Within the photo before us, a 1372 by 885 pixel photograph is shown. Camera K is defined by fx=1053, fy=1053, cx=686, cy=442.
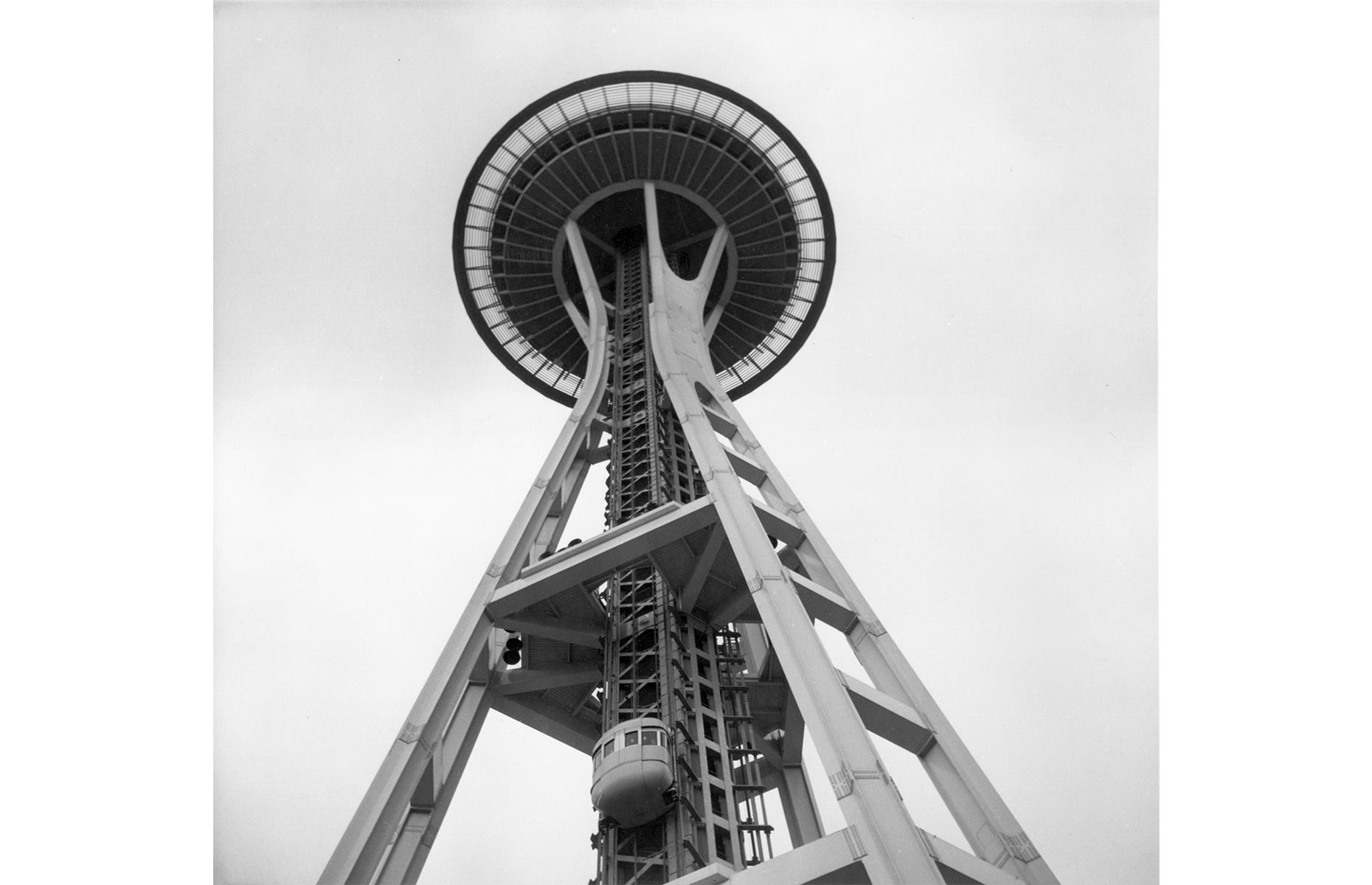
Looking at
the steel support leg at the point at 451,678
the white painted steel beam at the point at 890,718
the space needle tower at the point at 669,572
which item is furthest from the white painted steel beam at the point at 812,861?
the steel support leg at the point at 451,678

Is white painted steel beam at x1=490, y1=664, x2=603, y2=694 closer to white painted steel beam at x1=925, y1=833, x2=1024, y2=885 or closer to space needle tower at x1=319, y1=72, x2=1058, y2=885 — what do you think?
space needle tower at x1=319, y1=72, x2=1058, y2=885

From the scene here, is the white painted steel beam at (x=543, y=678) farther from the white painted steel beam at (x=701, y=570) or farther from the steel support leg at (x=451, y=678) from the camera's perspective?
the white painted steel beam at (x=701, y=570)

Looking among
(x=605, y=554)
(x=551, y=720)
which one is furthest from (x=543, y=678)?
(x=605, y=554)

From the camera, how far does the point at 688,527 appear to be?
1520 centimetres

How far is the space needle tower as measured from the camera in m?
11.4

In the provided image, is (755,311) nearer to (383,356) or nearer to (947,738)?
(383,356)

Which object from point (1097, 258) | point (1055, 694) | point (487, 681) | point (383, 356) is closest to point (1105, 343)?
point (1097, 258)

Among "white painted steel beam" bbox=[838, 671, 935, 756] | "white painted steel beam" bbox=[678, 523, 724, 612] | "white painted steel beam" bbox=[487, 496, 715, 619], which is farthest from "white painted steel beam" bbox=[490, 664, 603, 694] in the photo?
"white painted steel beam" bbox=[838, 671, 935, 756]

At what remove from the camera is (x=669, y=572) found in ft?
53.1

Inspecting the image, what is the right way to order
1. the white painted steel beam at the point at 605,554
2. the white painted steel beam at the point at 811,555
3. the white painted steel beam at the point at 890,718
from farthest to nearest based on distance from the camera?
1. the white painted steel beam at the point at 605,554
2. the white painted steel beam at the point at 890,718
3. the white painted steel beam at the point at 811,555

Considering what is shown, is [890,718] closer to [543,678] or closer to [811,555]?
[811,555]

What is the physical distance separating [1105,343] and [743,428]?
303 inches

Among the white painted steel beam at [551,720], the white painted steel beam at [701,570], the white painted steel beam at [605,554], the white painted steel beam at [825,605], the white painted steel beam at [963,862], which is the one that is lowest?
the white painted steel beam at [963,862]

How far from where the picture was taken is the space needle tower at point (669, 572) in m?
11.4
